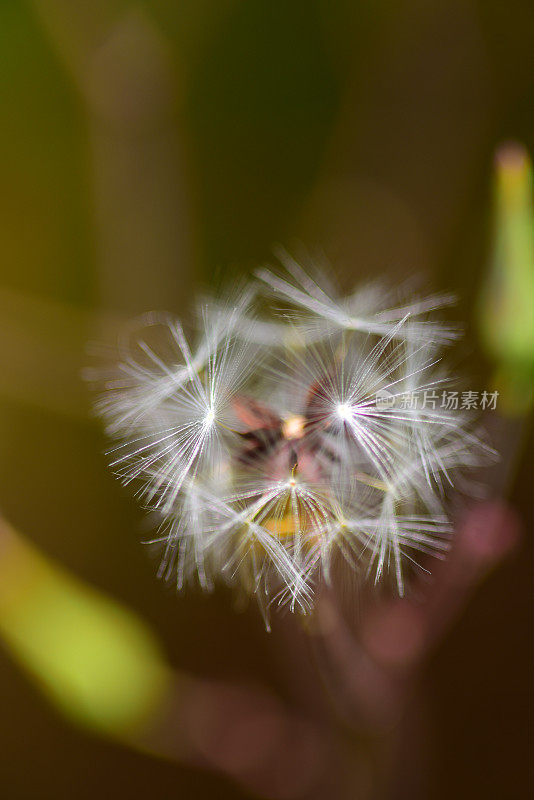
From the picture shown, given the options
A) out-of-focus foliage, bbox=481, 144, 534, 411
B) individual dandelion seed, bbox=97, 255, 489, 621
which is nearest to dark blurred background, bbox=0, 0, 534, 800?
out-of-focus foliage, bbox=481, 144, 534, 411

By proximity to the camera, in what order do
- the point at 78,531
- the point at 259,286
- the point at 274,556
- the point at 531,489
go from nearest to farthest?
the point at 274,556, the point at 259,286, the point at 531,489, the point at 78,531

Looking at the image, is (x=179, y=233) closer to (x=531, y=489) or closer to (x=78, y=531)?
(x=78, y=531)

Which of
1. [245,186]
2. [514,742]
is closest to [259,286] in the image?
[245,186]

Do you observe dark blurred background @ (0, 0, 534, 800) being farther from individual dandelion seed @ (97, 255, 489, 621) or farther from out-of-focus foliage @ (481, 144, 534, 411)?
individual dandelion seed @ (97, 255, 489, 621)

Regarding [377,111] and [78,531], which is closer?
[377,111]

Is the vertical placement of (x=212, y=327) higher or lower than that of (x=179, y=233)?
lower

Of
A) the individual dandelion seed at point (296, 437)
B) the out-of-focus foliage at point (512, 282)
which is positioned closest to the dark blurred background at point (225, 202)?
the out-of-focus foliage at point (512, 282)

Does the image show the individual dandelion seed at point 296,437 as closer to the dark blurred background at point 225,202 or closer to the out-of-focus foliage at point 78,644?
the dark blurred background at point 225,202
